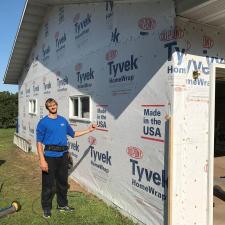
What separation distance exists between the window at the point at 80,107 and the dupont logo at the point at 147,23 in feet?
8.43

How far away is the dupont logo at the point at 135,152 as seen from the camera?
18.1 ft

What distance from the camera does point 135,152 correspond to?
5.66 meters

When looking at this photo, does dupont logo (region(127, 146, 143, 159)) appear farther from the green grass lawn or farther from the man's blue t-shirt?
the man's blue t-shirt

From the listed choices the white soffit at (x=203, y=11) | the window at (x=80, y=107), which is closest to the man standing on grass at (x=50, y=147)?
the window at (x=80, y=107)

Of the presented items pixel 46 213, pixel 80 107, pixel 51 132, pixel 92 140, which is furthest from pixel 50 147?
pixel 80 107

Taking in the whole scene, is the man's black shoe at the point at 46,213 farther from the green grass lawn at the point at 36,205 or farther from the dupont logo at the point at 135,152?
the dupont logo at the point at 135,152

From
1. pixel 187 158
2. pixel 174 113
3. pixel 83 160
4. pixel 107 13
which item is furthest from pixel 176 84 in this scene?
pixel 83 160

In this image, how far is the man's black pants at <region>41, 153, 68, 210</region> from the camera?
6.05 metres

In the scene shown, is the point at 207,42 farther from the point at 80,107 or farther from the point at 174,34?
the point at 80,107

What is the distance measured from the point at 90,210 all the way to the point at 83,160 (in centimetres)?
200

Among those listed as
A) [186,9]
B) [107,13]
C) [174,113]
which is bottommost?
[174,113]

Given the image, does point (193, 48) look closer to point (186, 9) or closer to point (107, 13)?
point (186, 9)

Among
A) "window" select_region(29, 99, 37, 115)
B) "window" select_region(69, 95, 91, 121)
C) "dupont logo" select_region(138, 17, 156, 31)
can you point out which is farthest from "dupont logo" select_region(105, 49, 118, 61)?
"window" select_region(29, 99, 37, 115)

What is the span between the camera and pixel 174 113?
4.68 meters
